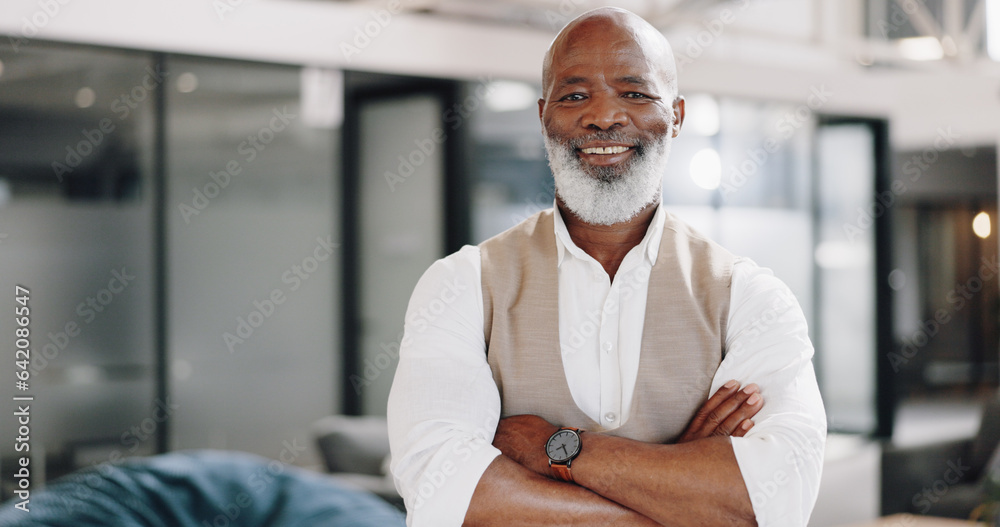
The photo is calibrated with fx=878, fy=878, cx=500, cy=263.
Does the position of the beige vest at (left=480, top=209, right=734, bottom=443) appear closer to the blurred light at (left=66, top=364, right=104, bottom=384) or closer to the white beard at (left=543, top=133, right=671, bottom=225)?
the white beard at (left=543, top=133, right=671, bottom=225)

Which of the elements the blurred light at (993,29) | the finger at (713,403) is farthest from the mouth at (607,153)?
the blurred light at (993,29)

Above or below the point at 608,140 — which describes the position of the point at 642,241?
below

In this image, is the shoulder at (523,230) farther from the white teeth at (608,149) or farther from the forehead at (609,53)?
the forehead at (609,53)

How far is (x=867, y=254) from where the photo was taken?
7207 mm

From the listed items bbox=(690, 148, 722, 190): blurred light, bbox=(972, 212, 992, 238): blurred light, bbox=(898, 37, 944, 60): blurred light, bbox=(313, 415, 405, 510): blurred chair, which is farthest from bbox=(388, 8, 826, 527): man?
bbox=(972, 212, 992, 238): blurred light

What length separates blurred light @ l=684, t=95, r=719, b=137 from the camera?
627 centimetres

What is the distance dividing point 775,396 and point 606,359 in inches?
10.5

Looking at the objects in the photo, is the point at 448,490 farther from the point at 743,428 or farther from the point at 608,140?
the point at 608,140

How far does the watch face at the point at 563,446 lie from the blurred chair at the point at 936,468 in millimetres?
3801

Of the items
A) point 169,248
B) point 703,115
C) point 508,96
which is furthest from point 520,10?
point 169,248

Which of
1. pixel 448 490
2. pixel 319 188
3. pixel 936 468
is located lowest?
pixel 936 468

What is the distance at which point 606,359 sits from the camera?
4.69 ft

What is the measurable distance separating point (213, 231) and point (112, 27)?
1.10 metres

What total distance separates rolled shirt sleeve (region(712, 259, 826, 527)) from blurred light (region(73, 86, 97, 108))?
3706 millimetres
